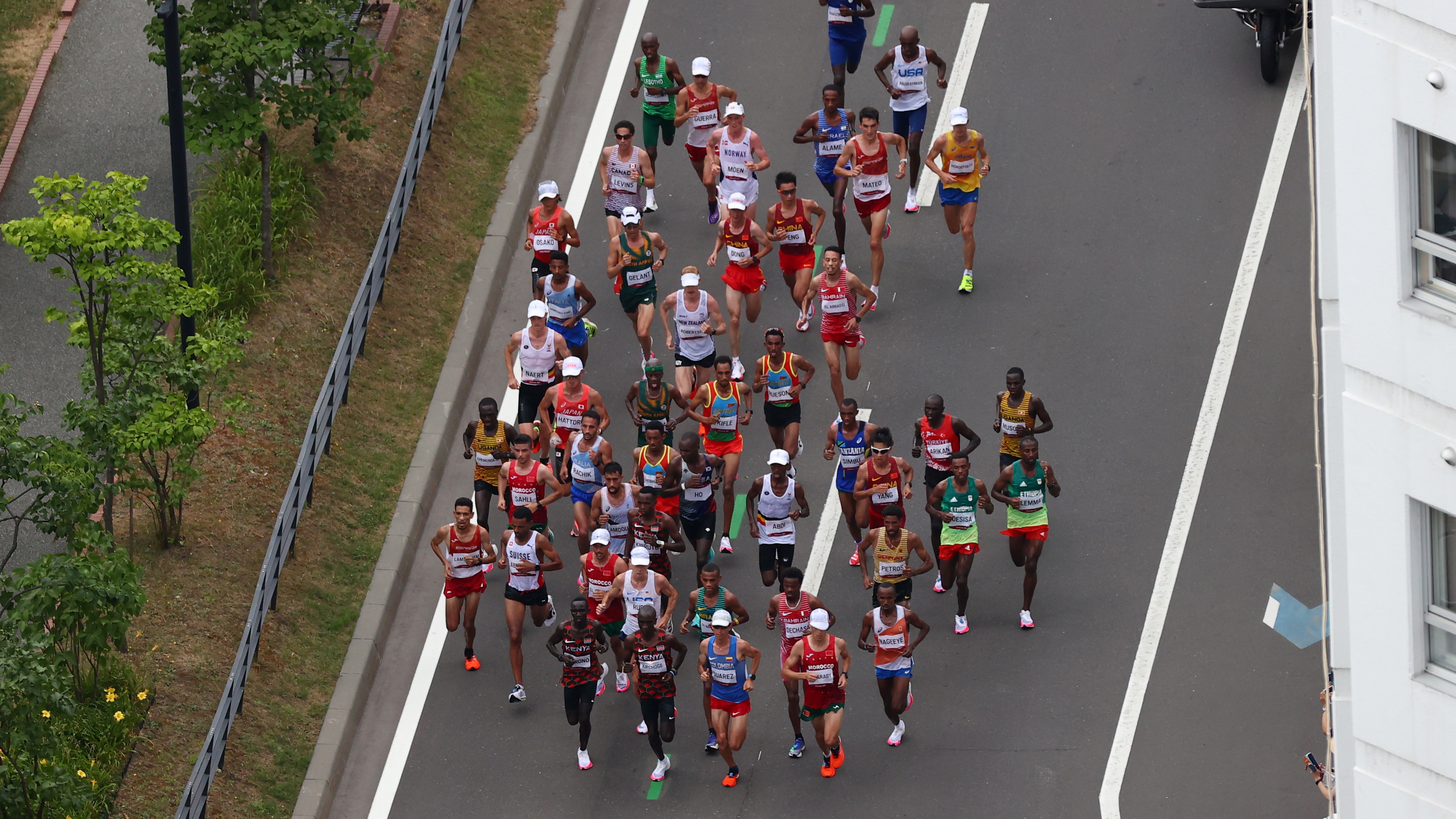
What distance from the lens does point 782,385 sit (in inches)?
942

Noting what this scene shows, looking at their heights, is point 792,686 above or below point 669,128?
below

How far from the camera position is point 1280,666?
22734 mm

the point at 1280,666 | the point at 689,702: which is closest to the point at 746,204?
the point at 689,702

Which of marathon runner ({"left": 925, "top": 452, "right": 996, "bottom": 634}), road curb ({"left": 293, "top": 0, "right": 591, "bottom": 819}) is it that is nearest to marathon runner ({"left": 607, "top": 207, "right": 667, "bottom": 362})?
road curb ({"left": 293, "top": 0, "right": 591, "bottom": 819})

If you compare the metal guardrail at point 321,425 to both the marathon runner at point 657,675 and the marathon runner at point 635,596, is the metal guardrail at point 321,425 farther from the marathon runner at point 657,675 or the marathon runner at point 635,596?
the marathon runner at point 657,675

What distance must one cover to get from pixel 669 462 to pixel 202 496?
531cm

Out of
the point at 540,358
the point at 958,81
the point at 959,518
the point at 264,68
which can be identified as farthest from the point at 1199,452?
the point at 264,68

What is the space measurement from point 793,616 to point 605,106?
9916mm

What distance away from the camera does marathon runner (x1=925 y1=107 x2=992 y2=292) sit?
25688 mm

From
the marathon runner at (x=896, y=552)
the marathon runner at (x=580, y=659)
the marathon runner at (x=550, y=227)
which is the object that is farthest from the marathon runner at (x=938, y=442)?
the marathon runner at (x=550, y=227)

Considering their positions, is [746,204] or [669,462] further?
[746,204]

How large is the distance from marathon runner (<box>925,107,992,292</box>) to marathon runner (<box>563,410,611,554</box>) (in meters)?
5.10

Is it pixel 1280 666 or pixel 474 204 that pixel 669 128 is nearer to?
pixel 474 204

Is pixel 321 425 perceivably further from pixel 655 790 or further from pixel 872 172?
pixel 872 172
